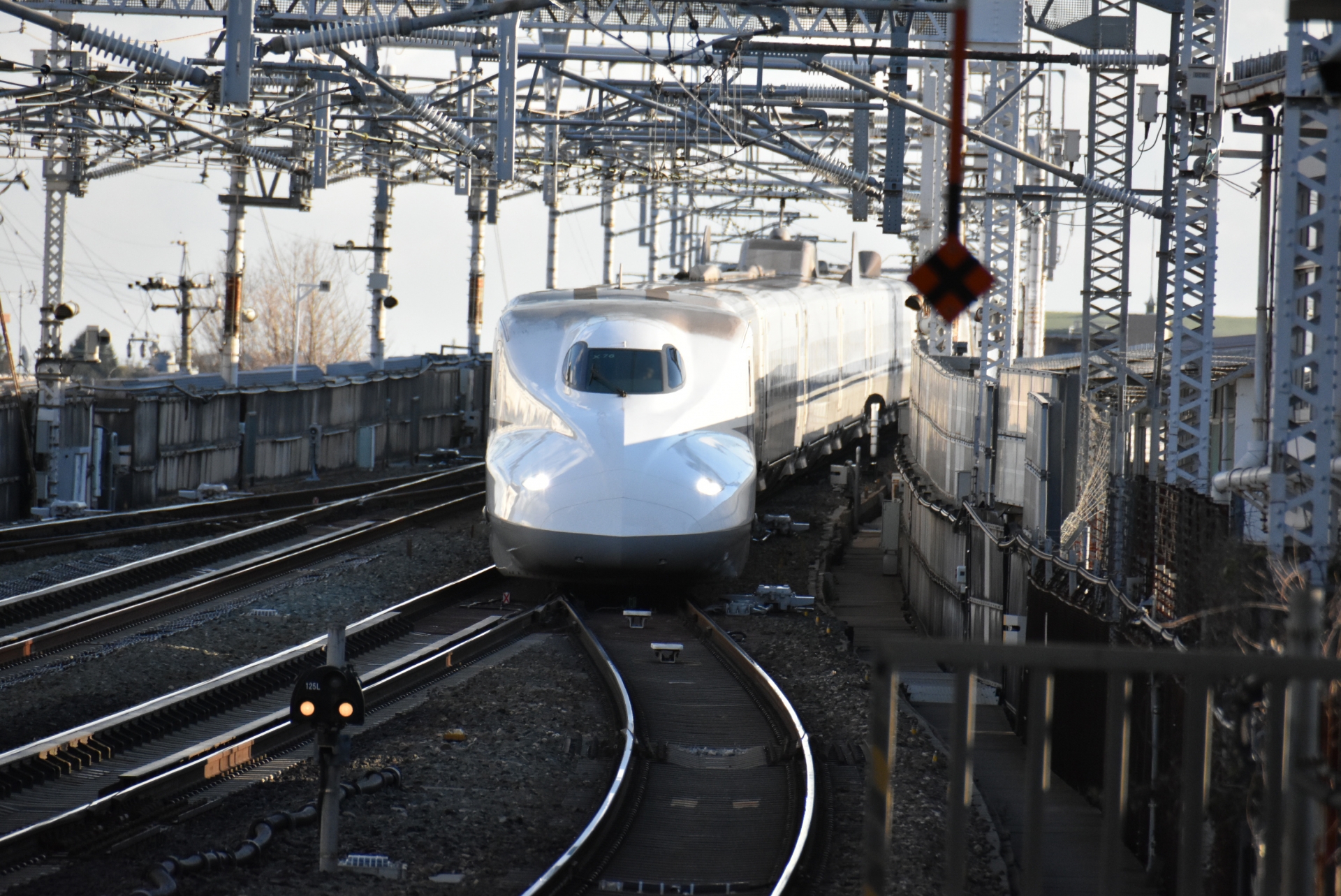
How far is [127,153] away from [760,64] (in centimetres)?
1929

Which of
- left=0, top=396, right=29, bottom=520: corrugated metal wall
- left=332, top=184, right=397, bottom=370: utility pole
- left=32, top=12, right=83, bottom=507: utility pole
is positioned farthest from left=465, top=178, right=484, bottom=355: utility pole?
left=0, top=396, right=29, bottom=520: corrugated metal wall

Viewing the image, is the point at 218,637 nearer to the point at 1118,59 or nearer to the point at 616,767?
the point at 616,767

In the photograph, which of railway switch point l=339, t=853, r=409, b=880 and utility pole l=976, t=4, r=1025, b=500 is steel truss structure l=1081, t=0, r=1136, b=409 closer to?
utility pole l=976, t=4, r=1025, b=500

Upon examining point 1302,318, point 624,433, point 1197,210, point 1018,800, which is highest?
point 1197,210

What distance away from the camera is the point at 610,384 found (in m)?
14.9

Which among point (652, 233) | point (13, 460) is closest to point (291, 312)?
point (652, 233)

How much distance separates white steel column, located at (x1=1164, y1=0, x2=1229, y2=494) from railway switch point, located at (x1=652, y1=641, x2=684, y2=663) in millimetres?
4802

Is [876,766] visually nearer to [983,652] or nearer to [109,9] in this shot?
[983,652]

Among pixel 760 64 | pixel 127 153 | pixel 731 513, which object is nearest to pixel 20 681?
pixel 731 513

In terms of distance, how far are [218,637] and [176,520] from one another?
25.5 feet

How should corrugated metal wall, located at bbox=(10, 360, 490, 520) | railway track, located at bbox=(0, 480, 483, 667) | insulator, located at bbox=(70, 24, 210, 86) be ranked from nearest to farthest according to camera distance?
1. railway track, located at bbox=(0, 480, 483, 667)
2. insulator, located at bbox=(70, 24, 210, 86)
3. corrugated metal wall, located at bbox=(10, 360, 490, 520)

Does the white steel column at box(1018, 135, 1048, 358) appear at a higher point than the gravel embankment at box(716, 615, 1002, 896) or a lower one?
higher

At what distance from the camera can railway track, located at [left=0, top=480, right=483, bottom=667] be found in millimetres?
13453

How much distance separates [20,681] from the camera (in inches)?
460
